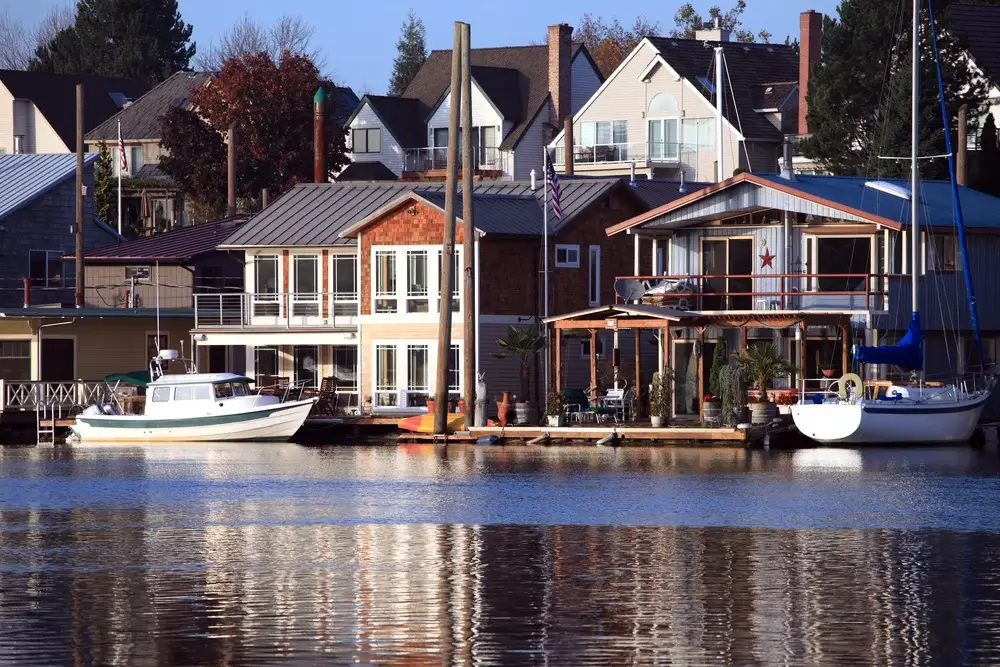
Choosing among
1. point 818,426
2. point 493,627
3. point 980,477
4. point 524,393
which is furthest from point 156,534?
point 524,393

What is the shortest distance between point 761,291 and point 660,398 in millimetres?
6056

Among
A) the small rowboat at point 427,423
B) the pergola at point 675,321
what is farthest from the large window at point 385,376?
the pergola at point 675,321

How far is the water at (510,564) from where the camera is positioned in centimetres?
2042

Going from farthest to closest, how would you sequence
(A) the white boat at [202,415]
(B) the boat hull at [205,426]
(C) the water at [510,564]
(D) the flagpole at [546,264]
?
(D) the flagpole at [546,264], (A) the white boat at [202,415], (B) the boat hull at [205,426], (C) the water at [510,564]

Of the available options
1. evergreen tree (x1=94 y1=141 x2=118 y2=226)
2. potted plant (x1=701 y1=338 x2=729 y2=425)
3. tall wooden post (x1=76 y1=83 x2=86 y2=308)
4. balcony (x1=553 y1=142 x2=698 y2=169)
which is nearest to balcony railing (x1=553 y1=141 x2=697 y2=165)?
balcony (x1=553 y1=142 x2=698 y2=169)

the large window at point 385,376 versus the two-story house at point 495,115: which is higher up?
the two-story house at point 495,115

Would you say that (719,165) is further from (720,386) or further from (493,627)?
(493,627)

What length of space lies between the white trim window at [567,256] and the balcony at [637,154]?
25.2m

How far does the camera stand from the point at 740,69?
89562mm

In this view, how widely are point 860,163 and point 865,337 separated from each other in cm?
1696

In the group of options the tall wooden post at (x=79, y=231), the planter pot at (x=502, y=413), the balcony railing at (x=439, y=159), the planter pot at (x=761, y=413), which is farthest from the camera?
the balcony railing at (x=439, y=159)

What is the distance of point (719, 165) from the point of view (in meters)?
65.8

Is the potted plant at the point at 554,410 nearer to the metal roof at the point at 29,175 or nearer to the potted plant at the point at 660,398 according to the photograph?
the potted plant at the point at 660,398

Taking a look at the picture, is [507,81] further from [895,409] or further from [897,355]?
[895,409]
